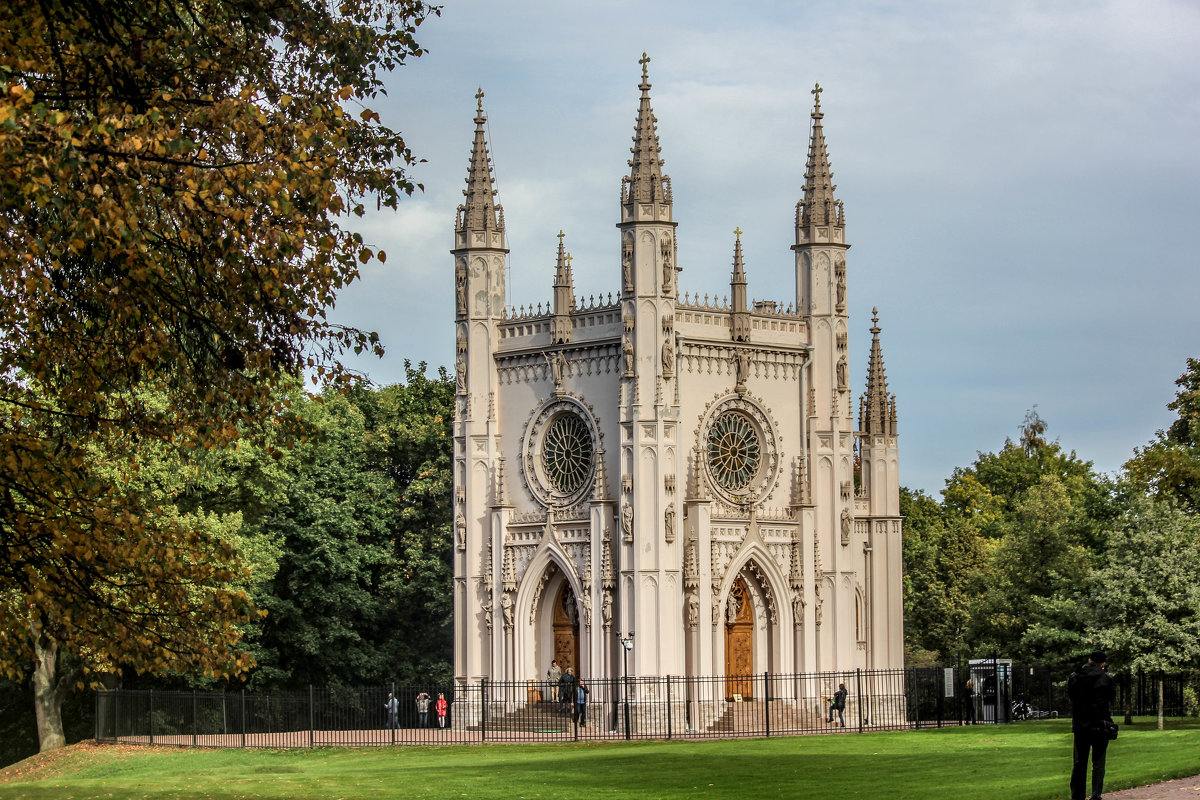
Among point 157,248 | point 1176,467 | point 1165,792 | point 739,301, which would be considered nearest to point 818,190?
point 739,301

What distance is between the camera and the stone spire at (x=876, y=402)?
185ft

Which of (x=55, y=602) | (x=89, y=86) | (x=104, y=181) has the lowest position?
(x=55, y=602)

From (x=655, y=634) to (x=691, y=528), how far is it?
3118mm

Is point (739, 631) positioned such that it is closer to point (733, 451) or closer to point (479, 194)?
point (733, 451)

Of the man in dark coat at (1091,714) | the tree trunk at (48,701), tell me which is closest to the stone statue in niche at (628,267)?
the tree trunk at (48,701)

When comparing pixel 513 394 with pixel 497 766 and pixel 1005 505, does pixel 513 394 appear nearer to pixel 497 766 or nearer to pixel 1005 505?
pixel 497 766

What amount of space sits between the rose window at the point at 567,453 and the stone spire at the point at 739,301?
5221 millimetres

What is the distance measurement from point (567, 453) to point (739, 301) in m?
6.62

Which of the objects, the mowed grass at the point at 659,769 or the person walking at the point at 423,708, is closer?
the mowed grass at the point at 659,769

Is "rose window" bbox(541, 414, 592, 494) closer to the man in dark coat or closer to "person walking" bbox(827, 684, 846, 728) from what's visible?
"person walking" bbox(827, 684, 846, 728)

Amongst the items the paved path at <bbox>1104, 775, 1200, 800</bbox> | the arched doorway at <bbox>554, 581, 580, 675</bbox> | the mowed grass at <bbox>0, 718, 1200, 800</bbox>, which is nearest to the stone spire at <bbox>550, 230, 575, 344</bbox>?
the arched doorway at <bbox>554, 581, 580, 675</bbox>

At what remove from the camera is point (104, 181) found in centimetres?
1455

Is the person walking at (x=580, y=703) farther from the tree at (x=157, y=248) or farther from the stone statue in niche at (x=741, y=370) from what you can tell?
the tree at (x=157, y=248)

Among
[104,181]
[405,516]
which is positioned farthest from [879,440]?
[104,181]
